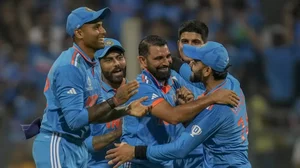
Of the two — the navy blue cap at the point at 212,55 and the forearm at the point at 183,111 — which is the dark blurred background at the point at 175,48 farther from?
the navy blue cap at the point at 212,55

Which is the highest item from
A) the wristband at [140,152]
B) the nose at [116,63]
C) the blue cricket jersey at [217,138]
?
the nose at [116,63]

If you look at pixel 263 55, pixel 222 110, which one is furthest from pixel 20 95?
pixel 222 110

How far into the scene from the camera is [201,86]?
8.15m

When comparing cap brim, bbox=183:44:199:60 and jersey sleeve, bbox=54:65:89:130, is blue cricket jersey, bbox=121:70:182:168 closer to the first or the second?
cap brim, bbox=183:44:199:60

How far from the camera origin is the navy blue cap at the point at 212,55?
7.00m

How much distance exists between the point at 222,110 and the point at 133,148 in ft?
3.05

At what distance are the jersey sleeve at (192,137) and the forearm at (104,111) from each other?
440 mm

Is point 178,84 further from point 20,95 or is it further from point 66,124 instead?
point 20,95

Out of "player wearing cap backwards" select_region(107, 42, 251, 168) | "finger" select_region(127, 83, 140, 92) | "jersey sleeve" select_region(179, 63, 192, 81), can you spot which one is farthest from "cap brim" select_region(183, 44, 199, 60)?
"jersey sleeve" select_region(179, 63, 192, 81)

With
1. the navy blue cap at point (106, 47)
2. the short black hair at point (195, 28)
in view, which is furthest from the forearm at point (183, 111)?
the short black hair at point (195, 28)

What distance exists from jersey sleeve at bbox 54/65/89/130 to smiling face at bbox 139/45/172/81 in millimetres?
800

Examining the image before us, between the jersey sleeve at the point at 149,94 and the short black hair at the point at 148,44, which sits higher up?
the short black hair at the point at 148,44

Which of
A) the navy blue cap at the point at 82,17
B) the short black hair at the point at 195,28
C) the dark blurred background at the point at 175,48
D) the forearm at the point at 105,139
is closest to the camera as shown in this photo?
the navy blue cap at the point at 82,17

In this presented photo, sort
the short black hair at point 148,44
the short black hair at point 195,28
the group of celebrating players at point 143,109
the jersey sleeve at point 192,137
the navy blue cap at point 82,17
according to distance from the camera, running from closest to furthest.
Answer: the jersey sleeve at point 192,137, the group of celebrating players at point 143,109, the navy blue cap at point 82,17, the short black hair at point 148,44, the short black hair at point 195,28
